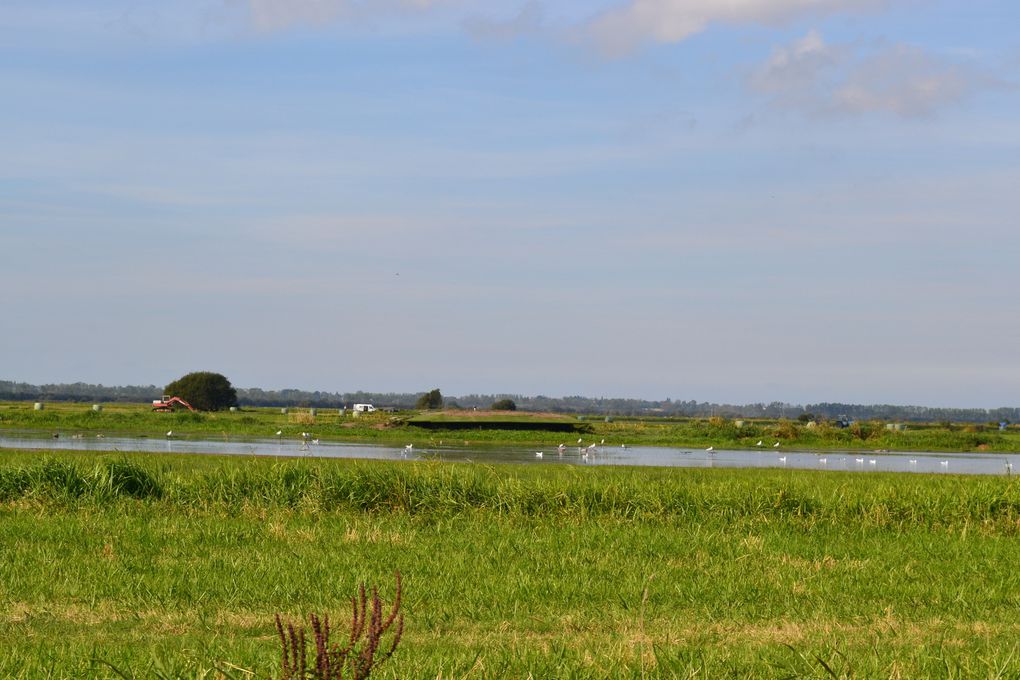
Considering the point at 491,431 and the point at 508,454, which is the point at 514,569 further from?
the point at 491,431

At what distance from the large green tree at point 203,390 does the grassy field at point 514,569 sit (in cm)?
7978

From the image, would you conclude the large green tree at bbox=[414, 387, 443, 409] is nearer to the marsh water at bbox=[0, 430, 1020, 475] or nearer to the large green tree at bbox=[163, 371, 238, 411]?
the large green tree at bbox=[163, 371, 238, 411]

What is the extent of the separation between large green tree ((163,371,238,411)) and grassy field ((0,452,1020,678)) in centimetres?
7978

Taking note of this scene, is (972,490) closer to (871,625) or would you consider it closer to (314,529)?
(871,625)

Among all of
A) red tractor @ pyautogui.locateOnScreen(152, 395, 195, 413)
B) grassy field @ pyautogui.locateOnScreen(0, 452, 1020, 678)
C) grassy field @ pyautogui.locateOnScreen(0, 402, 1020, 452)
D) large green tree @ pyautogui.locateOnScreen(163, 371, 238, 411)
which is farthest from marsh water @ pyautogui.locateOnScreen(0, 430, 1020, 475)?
large green tree @ pyautogui.locateOnScreen(163, 371, 238, 411)

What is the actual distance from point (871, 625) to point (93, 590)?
821 centimetres

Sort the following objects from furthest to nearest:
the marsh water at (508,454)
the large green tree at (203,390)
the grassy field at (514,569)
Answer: the large green tree at (203,390), the marsh water at (508,454), the grassy field at (514,569)

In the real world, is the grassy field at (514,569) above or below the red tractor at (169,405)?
below

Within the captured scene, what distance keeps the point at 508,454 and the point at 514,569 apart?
31.1 meters

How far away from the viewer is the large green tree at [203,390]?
98750 millimetres

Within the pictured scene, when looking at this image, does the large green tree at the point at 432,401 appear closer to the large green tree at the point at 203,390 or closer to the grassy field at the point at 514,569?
the large green tree at the point at 203,390

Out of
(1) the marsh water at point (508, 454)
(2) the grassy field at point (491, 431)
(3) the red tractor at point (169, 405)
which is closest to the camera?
(1) the marsh water at point (508, 454)

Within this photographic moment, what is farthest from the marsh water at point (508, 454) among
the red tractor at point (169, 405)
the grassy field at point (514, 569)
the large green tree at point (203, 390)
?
the large green tree at point (203, 390)

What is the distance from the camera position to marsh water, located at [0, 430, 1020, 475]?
130 feet
